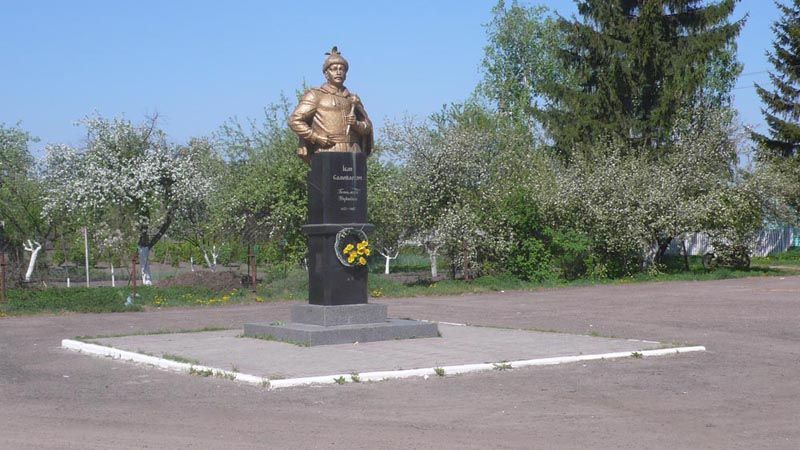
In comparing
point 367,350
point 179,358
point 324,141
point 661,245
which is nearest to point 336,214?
point 324,141

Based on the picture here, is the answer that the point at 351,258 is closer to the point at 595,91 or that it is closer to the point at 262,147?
the point at 262,147

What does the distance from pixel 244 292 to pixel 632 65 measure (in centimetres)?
1771

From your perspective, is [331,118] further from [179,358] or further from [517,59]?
[517,59]

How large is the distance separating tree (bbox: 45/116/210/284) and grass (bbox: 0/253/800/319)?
6232 millimetres

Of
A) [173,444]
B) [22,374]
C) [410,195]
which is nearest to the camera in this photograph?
[173,444]

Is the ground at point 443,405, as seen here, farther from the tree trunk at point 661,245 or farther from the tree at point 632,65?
the tree at point 632,65

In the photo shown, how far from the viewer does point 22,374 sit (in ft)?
41.2

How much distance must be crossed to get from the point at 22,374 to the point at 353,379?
4.27 meters

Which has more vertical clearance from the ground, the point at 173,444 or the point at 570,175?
the point at 570,175

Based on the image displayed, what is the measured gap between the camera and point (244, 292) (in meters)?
27.4

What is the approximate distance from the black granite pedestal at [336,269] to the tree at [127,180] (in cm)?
1926

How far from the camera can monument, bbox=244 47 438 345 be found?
49.4 feet

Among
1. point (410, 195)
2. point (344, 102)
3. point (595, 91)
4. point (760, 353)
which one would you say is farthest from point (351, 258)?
point (595, 91)

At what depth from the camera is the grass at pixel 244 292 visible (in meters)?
23.5
